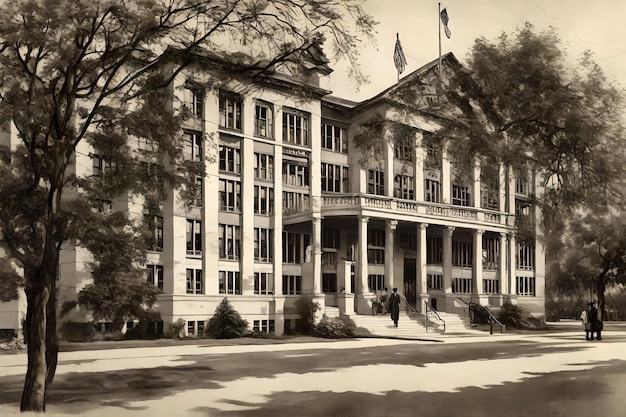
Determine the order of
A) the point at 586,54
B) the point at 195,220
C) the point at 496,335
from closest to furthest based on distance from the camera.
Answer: the point at 586,54 < the point at 195,220 < the point at 496,335

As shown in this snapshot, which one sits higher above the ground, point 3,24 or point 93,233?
point 3,24

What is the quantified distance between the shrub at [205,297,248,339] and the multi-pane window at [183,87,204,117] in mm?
3063

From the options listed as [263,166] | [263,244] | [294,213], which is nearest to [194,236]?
[263,244]

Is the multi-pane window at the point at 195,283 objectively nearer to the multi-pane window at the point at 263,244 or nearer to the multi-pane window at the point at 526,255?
the multi-pane window at the point at 263,244

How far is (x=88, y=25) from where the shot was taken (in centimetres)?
779

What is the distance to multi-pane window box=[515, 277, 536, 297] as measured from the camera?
1337 centimetres

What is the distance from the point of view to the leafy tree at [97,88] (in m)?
7.70

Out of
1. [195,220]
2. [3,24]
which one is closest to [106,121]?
[3,24]

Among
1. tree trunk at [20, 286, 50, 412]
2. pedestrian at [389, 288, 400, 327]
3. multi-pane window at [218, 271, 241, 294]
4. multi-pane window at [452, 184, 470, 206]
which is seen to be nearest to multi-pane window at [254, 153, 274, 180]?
multi-pane window at [218, 271, 241, 294]

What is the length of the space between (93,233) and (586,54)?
7.18m

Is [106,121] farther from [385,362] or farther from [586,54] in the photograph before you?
[586,54]

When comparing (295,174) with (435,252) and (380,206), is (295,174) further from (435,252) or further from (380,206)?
(380,206)

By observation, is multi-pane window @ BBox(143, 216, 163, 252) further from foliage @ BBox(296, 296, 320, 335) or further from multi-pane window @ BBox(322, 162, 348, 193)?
multi-pane window @ BBox(322, 162, 348, 193)

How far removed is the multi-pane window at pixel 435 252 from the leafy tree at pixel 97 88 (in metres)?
9.08
